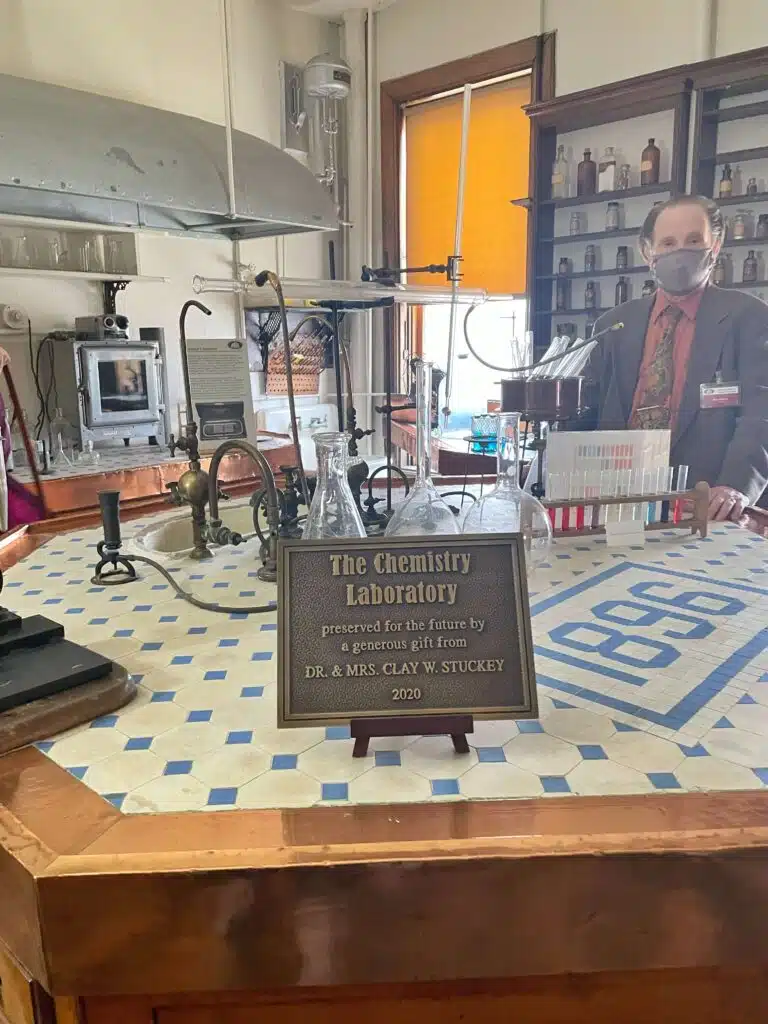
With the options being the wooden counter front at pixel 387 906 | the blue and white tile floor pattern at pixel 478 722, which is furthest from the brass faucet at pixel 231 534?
the wooden counter front at pixel 387 906

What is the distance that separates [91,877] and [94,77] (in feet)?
15.3

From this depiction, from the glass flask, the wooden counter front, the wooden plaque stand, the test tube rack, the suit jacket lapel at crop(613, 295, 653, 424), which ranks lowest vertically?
the wooden counter front

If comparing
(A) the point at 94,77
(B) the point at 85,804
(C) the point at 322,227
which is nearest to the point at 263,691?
(B) the point at 85,804

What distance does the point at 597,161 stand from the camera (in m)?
4.37

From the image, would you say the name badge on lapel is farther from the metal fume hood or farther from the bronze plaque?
the bronze plaque

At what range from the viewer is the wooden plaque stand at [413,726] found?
92 cm

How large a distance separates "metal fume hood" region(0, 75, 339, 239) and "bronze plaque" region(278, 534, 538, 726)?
1633 millimetres

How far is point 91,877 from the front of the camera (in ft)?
2.53

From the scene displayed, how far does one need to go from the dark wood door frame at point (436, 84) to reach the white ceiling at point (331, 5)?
47 cm

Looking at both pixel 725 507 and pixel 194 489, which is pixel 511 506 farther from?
pixel 725 507

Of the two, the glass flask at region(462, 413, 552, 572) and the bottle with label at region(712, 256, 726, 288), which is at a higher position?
the bottle with label at region(712, 256, 726, 288)

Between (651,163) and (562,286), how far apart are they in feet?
2.66

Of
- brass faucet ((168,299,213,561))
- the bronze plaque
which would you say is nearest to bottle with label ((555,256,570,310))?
brass faucet ((168,299,213,561))

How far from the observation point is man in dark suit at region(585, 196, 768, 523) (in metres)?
2.41
